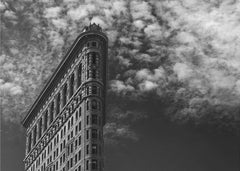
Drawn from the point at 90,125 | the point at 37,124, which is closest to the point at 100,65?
the point at 90,125

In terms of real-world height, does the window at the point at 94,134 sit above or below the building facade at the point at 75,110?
below

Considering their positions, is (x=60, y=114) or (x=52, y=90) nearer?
(x=60, y=114)

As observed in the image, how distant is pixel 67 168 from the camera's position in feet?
472

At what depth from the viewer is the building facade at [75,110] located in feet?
441

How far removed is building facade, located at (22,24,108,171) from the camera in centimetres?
13446

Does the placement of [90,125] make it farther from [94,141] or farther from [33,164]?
[33,164]

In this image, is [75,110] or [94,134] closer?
[94,134]

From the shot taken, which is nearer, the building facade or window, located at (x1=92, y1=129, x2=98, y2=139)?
window, located at (x1=92, y1=129, x2=98, y2=139)

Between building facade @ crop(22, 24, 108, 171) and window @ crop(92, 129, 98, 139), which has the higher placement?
building facade @ crop(22, 24, 108, 171)

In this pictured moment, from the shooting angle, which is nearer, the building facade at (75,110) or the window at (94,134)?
the window at (94,134)

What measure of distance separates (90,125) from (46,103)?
42561 millimetres

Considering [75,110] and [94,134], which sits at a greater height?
[75,110]

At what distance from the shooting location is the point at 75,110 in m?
145

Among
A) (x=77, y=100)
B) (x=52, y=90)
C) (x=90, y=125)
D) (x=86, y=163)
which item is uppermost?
(x=52, y=90)
